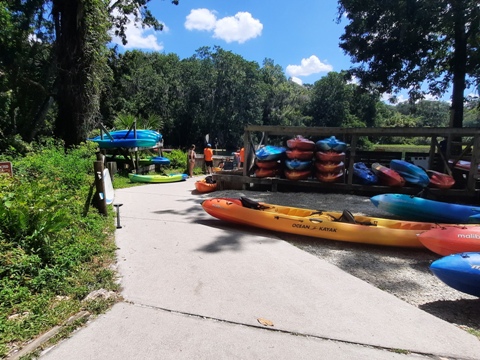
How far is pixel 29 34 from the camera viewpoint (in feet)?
65.0

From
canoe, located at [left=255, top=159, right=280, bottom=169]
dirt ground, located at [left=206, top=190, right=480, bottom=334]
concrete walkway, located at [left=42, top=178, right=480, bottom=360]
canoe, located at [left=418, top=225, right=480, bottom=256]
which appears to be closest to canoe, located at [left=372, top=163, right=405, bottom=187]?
canoe, located at [left=255, top=159, right=280, bottom=169]

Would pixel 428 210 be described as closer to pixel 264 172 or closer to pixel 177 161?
pixel 264 172

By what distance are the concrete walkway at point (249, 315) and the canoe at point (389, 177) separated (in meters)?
5.37

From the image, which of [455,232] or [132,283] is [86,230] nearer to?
[132,283]

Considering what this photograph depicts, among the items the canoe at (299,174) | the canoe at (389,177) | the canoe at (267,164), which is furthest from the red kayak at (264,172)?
the canoe at (389,177)

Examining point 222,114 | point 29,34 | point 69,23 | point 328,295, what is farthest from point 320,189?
point 222,114

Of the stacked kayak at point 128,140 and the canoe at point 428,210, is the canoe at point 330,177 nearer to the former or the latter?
the canoe at point 428,210

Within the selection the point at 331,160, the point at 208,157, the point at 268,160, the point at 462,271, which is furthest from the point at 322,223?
the point at 208,157

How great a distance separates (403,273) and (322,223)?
4.91 feet

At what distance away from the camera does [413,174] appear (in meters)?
8.74

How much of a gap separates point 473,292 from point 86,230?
208 inches

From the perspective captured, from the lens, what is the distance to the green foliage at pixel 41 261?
280cm

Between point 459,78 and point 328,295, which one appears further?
point 459,78

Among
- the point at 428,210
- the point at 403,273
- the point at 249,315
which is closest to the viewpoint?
the point at 249,315
